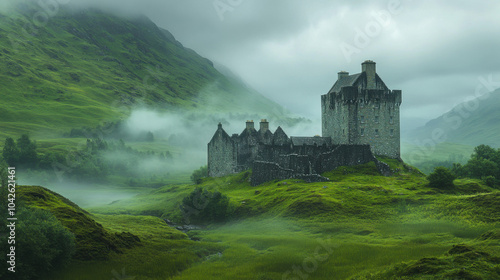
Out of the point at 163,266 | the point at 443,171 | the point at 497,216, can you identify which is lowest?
the point at 163,266

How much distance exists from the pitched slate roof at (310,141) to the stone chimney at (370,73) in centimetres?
1516

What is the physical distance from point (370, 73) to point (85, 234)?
73.9 m

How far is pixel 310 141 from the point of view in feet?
324

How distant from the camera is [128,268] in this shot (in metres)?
41.0

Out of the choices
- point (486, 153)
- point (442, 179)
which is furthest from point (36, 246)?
point (486, 153)

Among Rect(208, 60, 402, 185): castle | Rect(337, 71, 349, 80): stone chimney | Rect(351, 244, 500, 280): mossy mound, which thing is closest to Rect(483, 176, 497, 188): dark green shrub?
Rect(208, 60, 402, 185): castle

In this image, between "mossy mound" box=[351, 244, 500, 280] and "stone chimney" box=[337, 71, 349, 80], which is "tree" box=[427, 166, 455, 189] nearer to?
"mossy mound" box=[351, 244, 500, 280]

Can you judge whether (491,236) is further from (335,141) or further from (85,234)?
(335,141)

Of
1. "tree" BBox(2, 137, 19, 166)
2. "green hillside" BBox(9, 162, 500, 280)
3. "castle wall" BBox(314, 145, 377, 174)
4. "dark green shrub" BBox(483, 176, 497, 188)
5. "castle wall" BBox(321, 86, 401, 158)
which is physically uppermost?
"castle wall" BBox(321, 86, 401, 158)

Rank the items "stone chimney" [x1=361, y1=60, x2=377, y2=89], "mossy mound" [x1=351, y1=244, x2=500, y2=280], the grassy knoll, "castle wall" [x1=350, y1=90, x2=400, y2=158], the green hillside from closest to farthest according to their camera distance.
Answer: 1. "mossy mound" [x1=351, y1=244, x2=500, y2=280]
2. the green hillside
3. the grassy knoll
4. "castle wall" [x1=350, y1=90, x2=400, y2=158]
5. "stone chimney" [x1=361, y1=60, x2=377, y2=89]

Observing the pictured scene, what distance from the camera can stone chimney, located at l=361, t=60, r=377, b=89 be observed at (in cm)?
9988

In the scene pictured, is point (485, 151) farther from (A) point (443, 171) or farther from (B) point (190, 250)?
(B) point (190, 250)

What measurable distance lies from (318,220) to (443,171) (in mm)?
25557

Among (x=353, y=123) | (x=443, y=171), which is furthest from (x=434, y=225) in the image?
(x=353, y=123)
